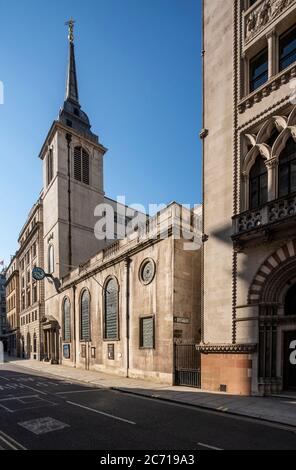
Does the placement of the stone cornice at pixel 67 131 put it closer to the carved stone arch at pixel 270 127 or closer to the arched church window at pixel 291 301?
the carved stone arch at pixel 270 127

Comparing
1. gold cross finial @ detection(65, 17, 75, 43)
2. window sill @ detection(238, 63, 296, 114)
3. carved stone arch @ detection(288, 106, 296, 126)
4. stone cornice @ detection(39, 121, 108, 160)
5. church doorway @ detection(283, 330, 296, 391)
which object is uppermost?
gold cross finial @ detection(65, 17, 75, 43)

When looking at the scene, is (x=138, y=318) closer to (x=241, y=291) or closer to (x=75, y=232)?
(x=241, y=291)

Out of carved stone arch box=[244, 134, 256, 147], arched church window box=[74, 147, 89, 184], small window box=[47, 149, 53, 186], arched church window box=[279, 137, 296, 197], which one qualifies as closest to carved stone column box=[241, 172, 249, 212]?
carved stone arch box=[244, 134, 256, 147]

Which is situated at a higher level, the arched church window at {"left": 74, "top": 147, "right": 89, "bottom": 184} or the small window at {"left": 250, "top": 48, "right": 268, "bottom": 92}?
the arched church window at {"left": 74, "top": 147, "right": 89, "bottom": 184}

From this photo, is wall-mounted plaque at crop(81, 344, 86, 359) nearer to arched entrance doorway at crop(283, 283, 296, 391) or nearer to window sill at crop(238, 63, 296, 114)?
arched entrance doorway at crop(283, 283, 296, 391)

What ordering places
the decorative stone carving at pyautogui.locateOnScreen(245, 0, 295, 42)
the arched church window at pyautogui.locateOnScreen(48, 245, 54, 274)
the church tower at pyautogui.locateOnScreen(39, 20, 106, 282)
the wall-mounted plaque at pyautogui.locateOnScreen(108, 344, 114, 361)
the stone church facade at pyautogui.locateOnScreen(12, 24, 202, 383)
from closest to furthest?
the decorative stone carving at pyautogui.locateOnScreen(245, 0, 295, 42) < the stone church facade at pyautogui.locateOnScreen(12, 24, 202, 383) < the wall-mounted plaque at pyautogui.locateOnScreen(108, 344, 114, 361) < the church tower at pyautogui.locateOnScreen(39, 20, 106, 282) < the arched church window at pyautogui.locateOnScreen(48, 245, 54, 274)

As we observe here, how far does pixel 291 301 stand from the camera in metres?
14.7

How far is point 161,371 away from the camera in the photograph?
1873cm

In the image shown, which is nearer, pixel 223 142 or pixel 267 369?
pixel 267 369

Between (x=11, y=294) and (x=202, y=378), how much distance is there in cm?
6718

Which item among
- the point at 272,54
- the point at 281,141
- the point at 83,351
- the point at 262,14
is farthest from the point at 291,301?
the point at 83,351

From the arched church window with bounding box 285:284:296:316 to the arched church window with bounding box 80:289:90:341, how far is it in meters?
19.2

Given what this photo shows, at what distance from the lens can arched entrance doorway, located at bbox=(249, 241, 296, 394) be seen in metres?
14.0
